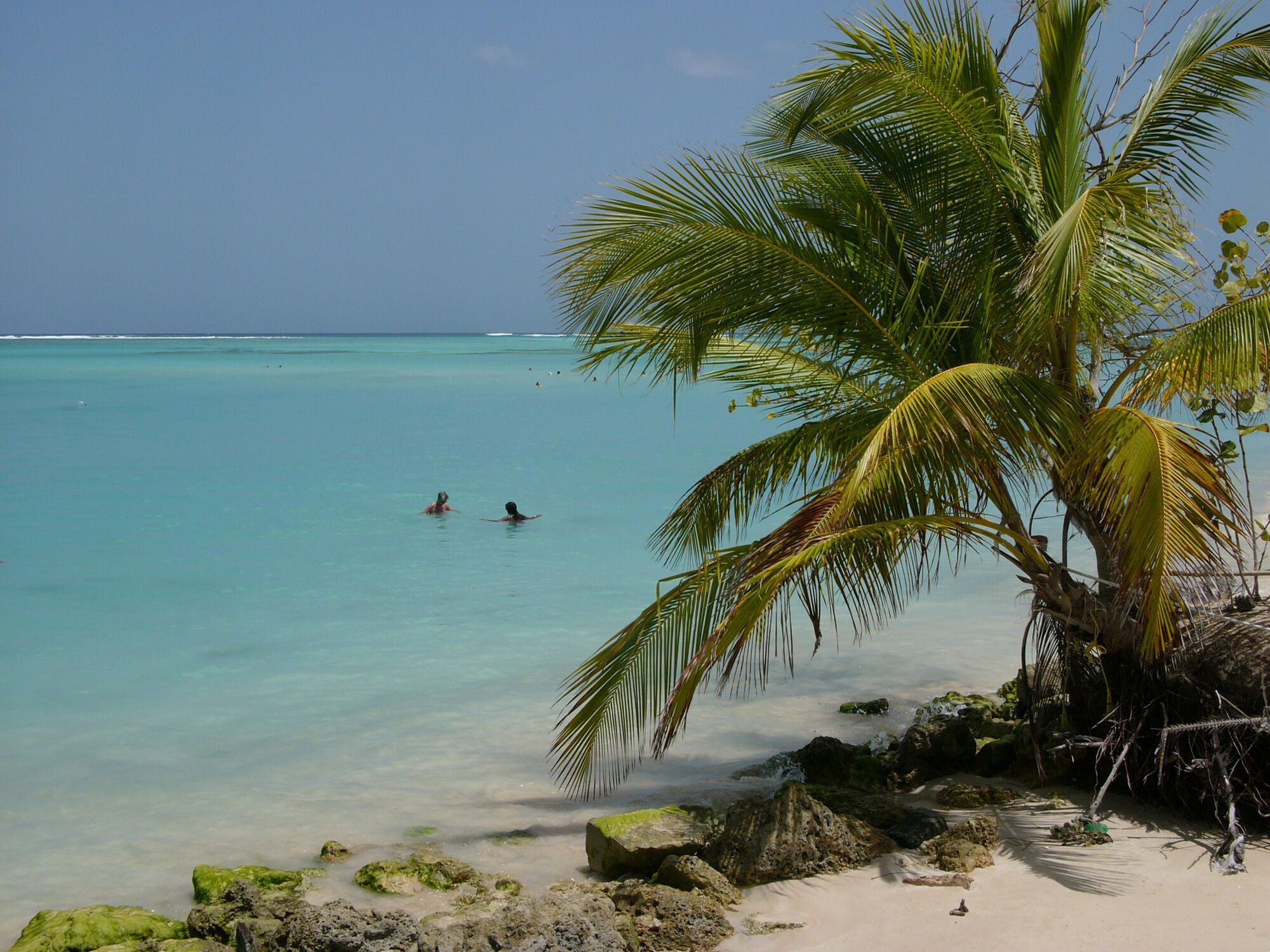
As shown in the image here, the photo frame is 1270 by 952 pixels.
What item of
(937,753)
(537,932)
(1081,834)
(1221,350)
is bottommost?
(537,932)

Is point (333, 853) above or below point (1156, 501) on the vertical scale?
below

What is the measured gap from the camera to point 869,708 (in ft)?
26.5

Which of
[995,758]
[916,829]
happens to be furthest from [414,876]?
[995,758]

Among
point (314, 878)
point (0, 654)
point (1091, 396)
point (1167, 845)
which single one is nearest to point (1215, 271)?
point (1091, 396)

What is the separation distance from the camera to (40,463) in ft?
73.9

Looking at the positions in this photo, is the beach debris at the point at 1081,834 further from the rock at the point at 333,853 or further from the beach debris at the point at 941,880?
the rock at the point at 333,853

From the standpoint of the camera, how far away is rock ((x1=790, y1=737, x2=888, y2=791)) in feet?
20.8

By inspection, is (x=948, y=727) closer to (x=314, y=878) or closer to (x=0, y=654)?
(x=314, y=878)

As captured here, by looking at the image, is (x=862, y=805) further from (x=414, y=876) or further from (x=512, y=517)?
(x=512, y=517)

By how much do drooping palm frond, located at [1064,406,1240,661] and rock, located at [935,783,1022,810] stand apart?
1128mm

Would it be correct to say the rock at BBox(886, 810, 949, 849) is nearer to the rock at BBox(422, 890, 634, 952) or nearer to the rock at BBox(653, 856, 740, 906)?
the rock at BBox(653, 856, 740, 906)

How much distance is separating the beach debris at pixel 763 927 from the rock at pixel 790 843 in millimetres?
352

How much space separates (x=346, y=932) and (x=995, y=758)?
3738mm

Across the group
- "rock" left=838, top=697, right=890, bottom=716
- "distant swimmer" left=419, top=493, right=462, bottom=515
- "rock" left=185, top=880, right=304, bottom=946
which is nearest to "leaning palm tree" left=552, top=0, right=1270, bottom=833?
"rock" left=185, top=880, right=304, bottom=946
